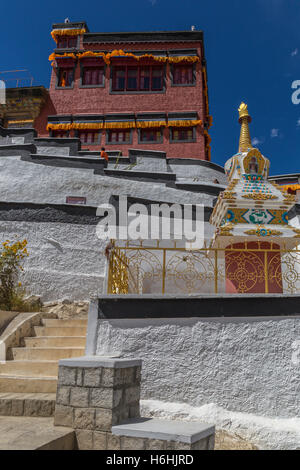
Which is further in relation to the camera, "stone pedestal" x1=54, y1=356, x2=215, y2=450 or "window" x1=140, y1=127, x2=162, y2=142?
Answer: "window" x1=140, y1=127, x2=162, y2=142

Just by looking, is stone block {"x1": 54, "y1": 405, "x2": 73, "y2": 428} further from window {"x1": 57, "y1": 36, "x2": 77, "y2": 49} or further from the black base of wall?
window {"x1": 57, "y1": 36, "x2": 77, "y2": 49}

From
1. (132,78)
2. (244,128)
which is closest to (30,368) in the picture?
(244,128)

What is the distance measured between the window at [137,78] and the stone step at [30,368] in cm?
2365

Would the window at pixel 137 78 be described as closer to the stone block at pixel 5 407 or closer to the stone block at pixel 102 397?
the stone block at pixel 5 407

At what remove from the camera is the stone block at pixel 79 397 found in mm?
4180

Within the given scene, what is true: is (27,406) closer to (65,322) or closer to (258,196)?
(65,322)

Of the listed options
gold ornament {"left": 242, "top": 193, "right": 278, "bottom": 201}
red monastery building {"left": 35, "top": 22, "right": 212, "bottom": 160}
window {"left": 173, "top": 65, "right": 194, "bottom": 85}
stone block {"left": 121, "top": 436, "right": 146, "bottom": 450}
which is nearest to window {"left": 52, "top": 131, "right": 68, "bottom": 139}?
red monastery building {"left": 35, "top": 22, "right": 212, "bottom": 160}

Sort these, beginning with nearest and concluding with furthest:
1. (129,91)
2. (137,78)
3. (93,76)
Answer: (129,91) → (137,78) → (93,76)

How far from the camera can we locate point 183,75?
26047 mm

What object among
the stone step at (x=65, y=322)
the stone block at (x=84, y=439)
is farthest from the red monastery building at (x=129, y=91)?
the stone block at (x=84, y=439)

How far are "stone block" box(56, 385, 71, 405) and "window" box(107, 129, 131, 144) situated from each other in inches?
866

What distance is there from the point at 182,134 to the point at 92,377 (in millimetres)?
22150

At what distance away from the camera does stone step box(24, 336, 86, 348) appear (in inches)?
253
